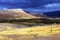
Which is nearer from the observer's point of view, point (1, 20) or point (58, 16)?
point (58, 16)

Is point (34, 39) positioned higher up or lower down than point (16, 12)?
lower down

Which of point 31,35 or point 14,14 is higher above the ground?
point 14,14

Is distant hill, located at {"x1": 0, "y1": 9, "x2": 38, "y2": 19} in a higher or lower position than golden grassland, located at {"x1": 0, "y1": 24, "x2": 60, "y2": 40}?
higher

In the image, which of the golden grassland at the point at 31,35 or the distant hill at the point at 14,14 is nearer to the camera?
the golden grassland at the point at 31,35

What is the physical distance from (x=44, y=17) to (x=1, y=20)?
11.3 ft

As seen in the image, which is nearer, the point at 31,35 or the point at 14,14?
the point at 31,35

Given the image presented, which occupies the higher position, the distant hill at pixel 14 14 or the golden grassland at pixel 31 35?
the distant hill at pixel 14 14

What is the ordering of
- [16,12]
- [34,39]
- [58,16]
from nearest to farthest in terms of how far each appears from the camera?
1. [34,39]
2. [58,16]
3. [16,12]

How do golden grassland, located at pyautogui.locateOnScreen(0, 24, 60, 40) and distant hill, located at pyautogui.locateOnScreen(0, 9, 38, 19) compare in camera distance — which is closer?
golden grassland, located at pyautogui.locateOnScreen(0, 24, 60, 40)

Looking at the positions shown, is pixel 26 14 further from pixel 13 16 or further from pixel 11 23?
pixel 11 23

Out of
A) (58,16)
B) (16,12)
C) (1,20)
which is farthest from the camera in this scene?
(16,12)

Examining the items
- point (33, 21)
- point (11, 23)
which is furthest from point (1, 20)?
point (33, 21)

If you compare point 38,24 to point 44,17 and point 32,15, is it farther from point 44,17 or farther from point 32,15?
point 32,15

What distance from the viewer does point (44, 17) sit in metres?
14.7
